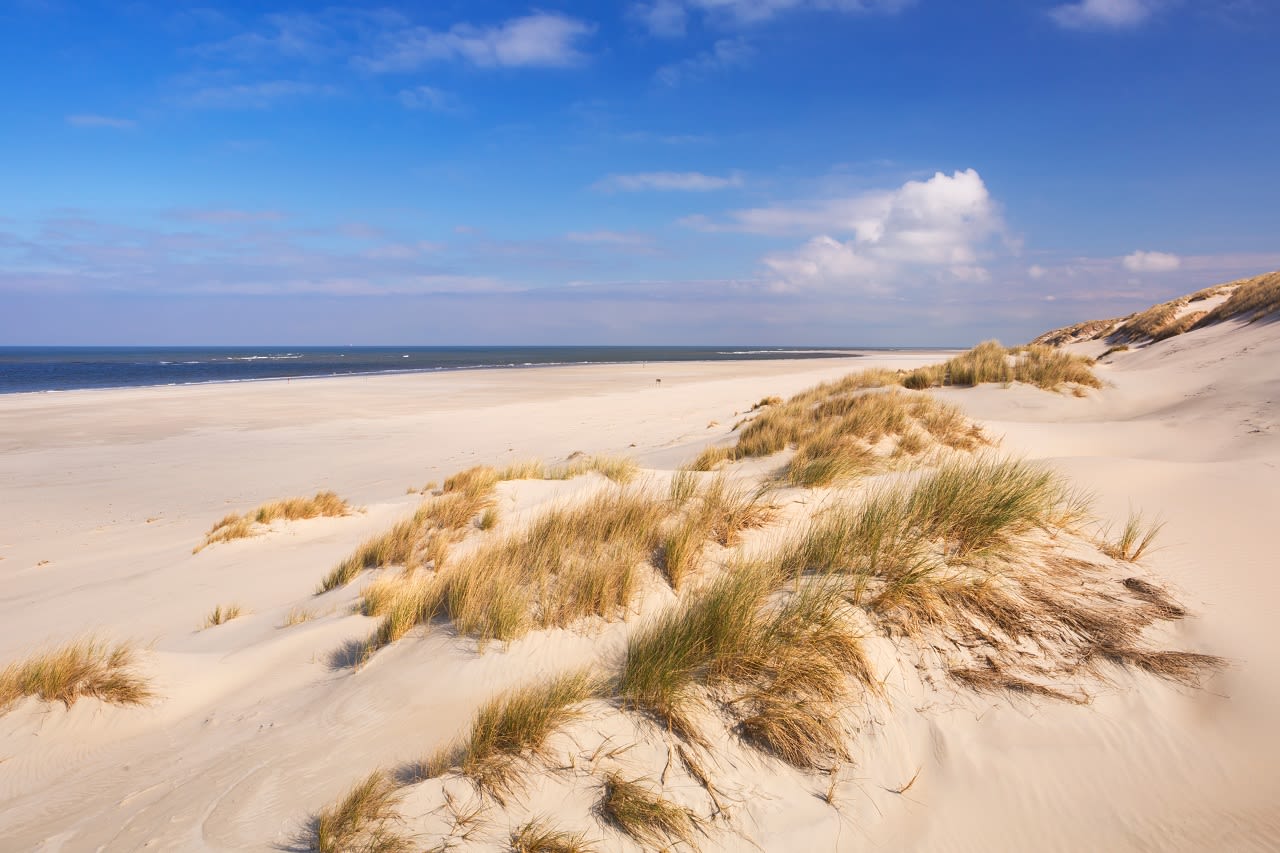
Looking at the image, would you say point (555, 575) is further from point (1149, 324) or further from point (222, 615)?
point (1149, 324)

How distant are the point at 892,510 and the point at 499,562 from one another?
2.67 metres

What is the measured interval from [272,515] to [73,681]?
5306 mm

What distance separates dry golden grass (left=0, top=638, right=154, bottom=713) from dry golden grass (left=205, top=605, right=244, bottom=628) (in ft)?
5.38

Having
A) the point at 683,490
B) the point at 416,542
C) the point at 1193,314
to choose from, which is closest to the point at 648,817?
the point at 683,490

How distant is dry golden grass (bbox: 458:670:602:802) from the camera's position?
8.20 feet

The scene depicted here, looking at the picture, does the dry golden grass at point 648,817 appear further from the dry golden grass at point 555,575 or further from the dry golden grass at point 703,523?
the dry golden grass at point 703,523

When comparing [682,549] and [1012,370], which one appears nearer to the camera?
[682,549]

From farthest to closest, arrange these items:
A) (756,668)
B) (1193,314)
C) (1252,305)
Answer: (1193,314) < (1252,305) < (756,668)

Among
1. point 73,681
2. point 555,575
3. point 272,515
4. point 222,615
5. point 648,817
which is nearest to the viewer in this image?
point 648,817

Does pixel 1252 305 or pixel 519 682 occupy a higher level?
pixel 1252 305

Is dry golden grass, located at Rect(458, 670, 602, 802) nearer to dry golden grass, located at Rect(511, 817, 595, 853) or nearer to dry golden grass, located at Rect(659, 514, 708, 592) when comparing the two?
dry golden grass, located at Rect(511, 817, 595, 853)

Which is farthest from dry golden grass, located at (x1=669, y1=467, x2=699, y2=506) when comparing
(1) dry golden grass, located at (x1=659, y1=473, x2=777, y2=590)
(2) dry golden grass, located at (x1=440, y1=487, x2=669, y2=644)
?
(2) dry golden grass, located at (x1=440, y1=487, x2=669, y2=644)

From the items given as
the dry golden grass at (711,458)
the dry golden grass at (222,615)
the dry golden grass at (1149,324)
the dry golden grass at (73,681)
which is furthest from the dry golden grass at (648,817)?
the dry golden grass at (1149,324)

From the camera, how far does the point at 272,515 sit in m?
8.66
